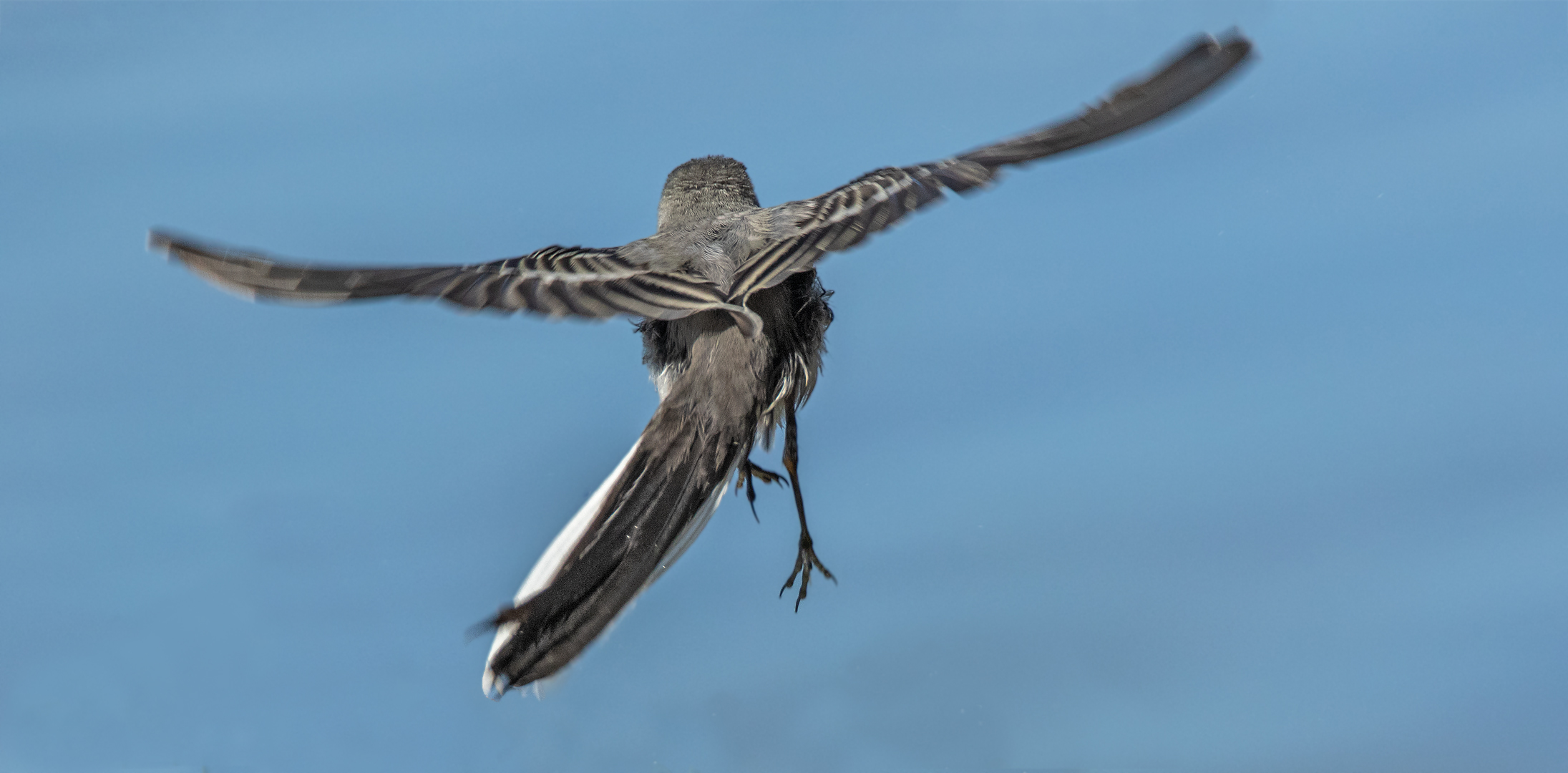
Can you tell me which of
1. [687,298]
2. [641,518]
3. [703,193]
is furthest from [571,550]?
[703,193]

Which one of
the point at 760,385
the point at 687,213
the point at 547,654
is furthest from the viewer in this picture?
the point at 687,213

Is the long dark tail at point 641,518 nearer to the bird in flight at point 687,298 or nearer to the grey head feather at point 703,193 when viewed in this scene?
the bird in flight at point 687,298

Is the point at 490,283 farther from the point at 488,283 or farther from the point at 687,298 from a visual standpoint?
the point at 687,298

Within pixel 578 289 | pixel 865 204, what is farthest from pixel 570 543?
pixel 865 204

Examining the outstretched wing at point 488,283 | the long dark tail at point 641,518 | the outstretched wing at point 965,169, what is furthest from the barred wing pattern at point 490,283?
the long dark tail at point 641,518

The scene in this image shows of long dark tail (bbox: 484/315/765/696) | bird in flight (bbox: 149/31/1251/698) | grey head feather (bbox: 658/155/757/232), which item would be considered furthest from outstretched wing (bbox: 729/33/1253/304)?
long dark tail (bbox: 484/315/765/696)

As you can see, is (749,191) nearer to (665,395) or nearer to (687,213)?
(687,213)

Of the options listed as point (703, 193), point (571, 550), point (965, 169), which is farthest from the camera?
point (703, 193)
